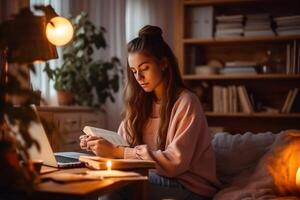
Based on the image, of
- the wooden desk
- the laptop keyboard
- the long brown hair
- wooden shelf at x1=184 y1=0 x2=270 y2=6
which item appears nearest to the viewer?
the wooden desk

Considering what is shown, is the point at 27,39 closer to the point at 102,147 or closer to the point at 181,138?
the point at 102,147

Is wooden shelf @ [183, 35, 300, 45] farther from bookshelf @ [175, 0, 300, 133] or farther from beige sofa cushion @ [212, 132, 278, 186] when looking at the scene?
beige sofa cushion @ [212, 132, 278, 186]

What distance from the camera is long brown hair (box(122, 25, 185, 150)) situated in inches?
78.7

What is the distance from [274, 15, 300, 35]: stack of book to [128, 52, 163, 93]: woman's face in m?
1.76

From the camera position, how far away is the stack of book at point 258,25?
3502 mm

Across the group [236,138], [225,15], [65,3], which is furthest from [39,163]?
[225,15]

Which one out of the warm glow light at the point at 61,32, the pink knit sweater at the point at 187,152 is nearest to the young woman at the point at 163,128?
the pink knit sweater at the point at 187,152

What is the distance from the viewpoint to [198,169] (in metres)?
1.89

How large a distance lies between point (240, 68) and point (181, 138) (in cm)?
190

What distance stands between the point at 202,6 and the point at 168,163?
2.19 m

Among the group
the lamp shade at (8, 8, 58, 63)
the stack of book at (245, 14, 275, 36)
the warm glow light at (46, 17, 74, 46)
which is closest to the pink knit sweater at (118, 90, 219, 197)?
the lamp shade at (8, 8, 58, 63)

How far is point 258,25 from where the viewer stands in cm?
352

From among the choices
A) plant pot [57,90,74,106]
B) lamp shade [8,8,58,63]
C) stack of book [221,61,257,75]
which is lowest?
plant pot [57,90,74,106]

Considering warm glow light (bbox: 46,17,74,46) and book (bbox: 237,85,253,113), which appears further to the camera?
book (bbox: 237,85,253,113)
